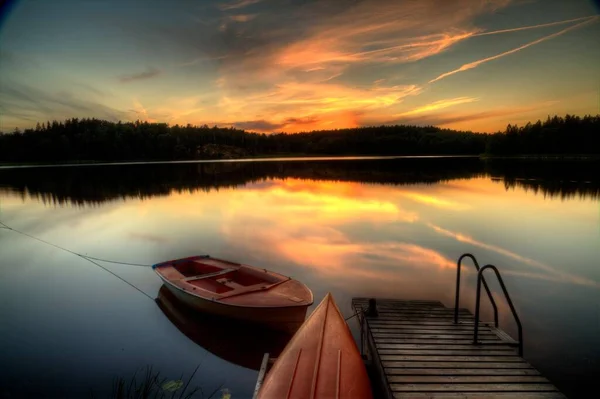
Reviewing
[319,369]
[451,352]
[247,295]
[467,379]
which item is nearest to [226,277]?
[247,295]

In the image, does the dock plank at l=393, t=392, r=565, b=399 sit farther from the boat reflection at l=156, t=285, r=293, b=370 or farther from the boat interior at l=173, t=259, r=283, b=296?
the boat interior at l=173, t=259, r=283, b=296

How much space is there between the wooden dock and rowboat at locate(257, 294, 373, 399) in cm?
42

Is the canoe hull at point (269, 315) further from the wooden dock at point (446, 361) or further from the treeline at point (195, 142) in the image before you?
the treeline at point (195, 142)

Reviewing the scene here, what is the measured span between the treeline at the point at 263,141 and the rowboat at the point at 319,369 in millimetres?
125587

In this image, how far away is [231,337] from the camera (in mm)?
8211

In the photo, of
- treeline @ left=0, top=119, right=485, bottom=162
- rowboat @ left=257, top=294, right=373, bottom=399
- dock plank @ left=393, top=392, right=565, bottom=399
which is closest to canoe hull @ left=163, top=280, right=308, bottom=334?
rowboat @ left=257, top=294, right=373, bottom=399

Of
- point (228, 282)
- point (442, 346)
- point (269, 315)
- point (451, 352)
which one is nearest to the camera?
point (451, 352)

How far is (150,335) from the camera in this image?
8.62 m

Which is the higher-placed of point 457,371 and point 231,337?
point 457,371

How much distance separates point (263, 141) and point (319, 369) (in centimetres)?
17076

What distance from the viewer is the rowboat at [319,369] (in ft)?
13.8

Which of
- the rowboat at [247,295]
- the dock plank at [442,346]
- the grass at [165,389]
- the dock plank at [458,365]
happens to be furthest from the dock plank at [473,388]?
the rowboat at [247,295]

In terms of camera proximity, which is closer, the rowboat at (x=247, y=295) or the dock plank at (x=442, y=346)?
the dock plank at (x=442, y=346)

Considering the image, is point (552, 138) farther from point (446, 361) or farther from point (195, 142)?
point (195, 142)
